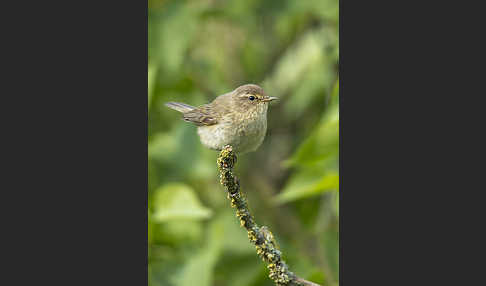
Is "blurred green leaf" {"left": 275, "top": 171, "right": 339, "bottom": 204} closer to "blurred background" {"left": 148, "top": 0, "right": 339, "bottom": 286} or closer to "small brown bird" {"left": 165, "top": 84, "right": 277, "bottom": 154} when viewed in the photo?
"blurred background" {"left": 148, "top": 0, "right": 339, "bottom": 286}

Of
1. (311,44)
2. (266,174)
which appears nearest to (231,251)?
(266,174)

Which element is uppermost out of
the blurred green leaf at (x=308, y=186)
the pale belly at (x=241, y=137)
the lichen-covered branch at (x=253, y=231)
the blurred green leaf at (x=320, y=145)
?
the blurred green leaf at (x=320, y=145)

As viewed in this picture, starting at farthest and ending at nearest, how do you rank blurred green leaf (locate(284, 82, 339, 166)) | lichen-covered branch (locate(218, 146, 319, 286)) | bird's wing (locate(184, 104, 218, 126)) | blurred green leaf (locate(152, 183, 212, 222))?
1. blurred green leaf (locate(152, 183, 212, 222))
2. blurred green leaf (locate(284, 82, 339, 166))
3. bird's wing (locate(184, 104, 218, 126))
4. lichen-covered branch (locate(218, 146, 319, 286))

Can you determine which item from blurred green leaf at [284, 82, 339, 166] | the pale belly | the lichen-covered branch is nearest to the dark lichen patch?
the lichen-covered branch

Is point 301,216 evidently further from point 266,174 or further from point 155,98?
point 155,98

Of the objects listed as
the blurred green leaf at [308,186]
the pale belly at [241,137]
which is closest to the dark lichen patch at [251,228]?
the pale belly at [241,137]

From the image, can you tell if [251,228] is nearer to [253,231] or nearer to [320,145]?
[253,231]

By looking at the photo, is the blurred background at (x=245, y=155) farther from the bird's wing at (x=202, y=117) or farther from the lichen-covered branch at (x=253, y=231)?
the lichen-covered branch at (x=253, y=231)
